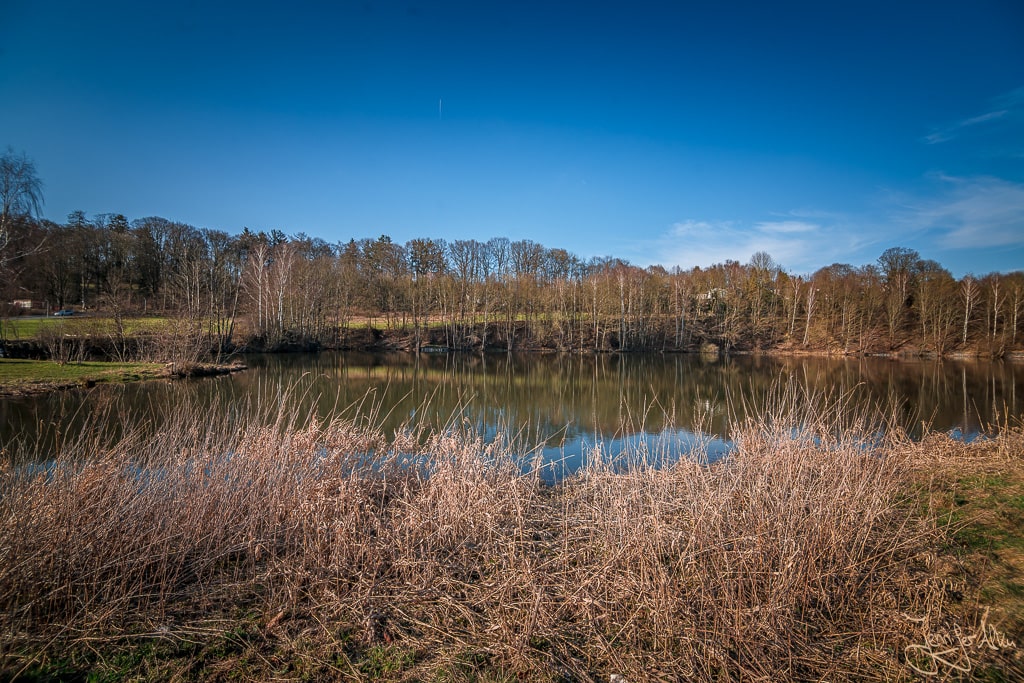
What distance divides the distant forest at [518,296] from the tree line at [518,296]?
0.15 metres

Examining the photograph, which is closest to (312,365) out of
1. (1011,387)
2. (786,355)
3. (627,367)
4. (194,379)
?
(194,379)

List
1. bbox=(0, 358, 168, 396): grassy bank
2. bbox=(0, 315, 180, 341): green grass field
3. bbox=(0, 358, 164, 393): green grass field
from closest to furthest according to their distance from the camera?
1. bbox=(0, 358, 168, 396): grassy bank
2. bbox=(0, 358, 164, 393): green grass field
3. bbox=(0, 315, 180, 341): green grass field

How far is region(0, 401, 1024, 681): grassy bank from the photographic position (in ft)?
11.6

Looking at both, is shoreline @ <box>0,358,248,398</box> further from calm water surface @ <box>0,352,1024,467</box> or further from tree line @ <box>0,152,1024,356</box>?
tree line @ <box>0,152,1024,356</box>

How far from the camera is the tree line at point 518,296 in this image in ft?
150

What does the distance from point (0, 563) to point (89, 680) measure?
1.21 meters

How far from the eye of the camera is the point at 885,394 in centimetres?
2436

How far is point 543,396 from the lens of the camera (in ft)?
77.4

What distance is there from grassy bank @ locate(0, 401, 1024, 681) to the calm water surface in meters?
1.51

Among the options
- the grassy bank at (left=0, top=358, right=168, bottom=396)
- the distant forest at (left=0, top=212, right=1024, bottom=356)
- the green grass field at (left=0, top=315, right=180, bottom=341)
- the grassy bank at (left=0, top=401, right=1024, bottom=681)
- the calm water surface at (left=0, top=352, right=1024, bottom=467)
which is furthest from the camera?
the distant forest at (left=0, top=212, right=1024, bottom=356)

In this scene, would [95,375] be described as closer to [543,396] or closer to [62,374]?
[62,374]

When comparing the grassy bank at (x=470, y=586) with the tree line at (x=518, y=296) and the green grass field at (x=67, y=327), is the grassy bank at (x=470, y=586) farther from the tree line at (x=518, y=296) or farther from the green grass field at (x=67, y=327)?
the tree line at (x=518, y=296)

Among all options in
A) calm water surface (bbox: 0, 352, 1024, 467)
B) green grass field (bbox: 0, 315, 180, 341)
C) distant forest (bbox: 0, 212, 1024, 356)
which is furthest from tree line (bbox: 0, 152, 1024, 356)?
green grass field (bbox: 0, 315, 180, 341)

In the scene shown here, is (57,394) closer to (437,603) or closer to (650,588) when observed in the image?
(437,603)
